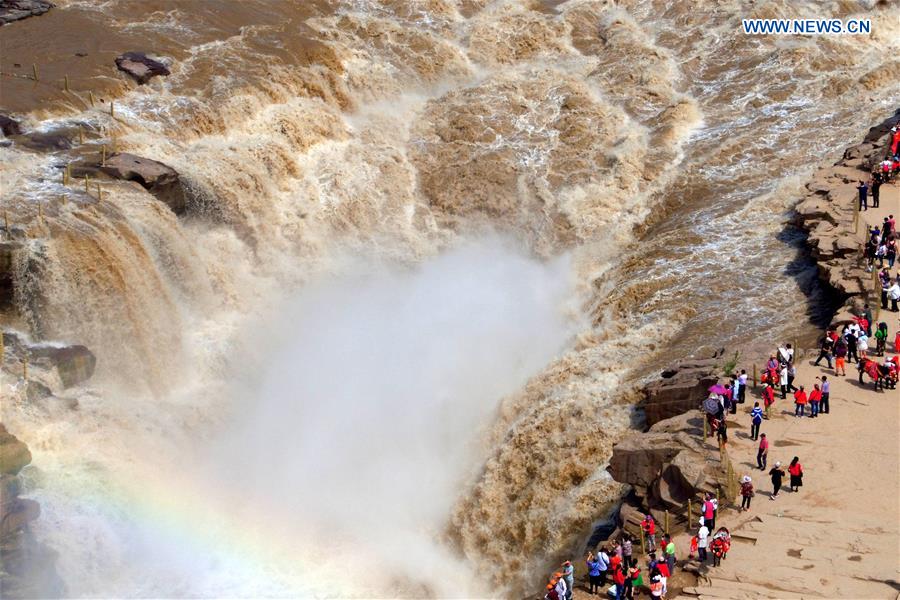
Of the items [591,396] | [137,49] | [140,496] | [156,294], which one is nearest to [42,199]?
[156,294]

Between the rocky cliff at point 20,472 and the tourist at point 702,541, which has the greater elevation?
the tourist at point 702,541

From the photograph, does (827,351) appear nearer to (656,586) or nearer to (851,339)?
(851,339)

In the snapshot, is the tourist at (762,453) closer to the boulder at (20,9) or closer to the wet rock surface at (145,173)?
the wet rock surface at (145,173)

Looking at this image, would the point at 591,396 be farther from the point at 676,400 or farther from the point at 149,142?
the point at 149,142

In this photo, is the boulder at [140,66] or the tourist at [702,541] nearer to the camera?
the tourist at [702,541]

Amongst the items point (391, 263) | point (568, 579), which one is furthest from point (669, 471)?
point (391, 263)

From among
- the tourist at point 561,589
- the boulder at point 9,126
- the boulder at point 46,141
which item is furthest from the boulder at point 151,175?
the tourist at point 561,589

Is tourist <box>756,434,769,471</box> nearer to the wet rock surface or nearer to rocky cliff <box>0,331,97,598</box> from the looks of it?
rocky cliff <box>0,331,97,598</box>
